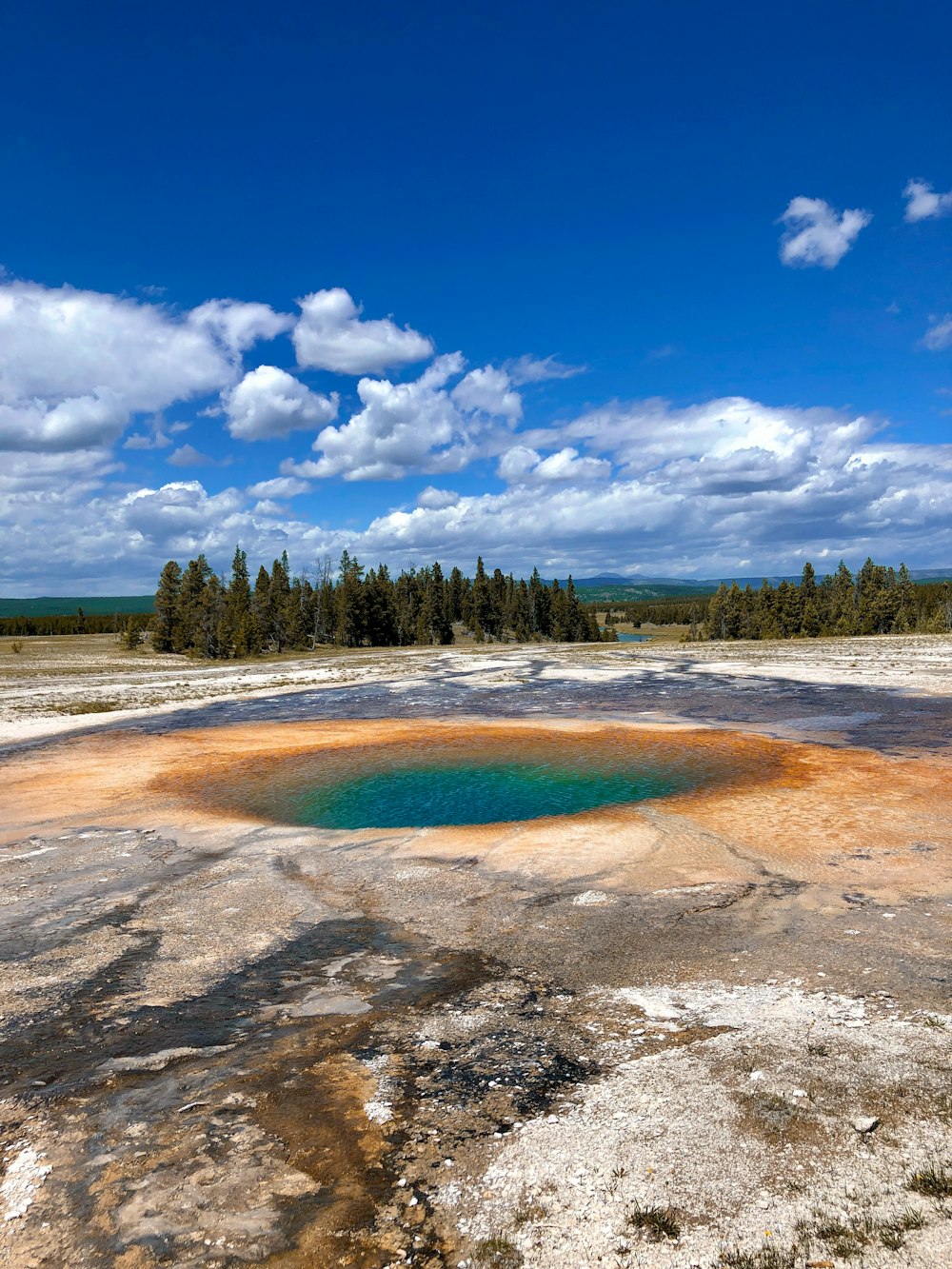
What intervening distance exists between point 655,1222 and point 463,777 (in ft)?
51.9

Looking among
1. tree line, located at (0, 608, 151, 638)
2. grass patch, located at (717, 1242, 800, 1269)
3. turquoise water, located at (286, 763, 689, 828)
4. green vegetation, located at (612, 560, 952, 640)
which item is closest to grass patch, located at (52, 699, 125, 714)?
turquoise water, located at (286, 763, 689, 828)

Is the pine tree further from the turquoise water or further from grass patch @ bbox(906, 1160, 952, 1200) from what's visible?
grass patch @ bbox(906, 1160, 952, 1200)

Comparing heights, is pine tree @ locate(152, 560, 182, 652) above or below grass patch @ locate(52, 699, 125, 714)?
above

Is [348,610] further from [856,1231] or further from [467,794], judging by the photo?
[856,1231]

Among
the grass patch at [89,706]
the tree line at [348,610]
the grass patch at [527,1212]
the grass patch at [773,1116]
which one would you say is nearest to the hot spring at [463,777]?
the grass patch at [773,1116]

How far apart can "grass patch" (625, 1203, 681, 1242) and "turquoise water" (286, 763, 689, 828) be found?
36.5 feet

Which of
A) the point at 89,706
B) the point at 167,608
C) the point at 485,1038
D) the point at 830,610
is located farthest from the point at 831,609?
the point at 485,1038

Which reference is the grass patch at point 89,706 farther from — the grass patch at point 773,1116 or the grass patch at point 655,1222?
the grass patch at point 655,1222

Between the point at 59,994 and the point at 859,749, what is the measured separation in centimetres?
2110

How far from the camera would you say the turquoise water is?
16.3 meters

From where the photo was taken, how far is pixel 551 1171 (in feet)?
16.3

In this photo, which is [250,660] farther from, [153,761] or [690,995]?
[690,995]

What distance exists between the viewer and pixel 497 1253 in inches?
172

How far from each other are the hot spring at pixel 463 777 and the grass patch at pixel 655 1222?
1106 centimetres
